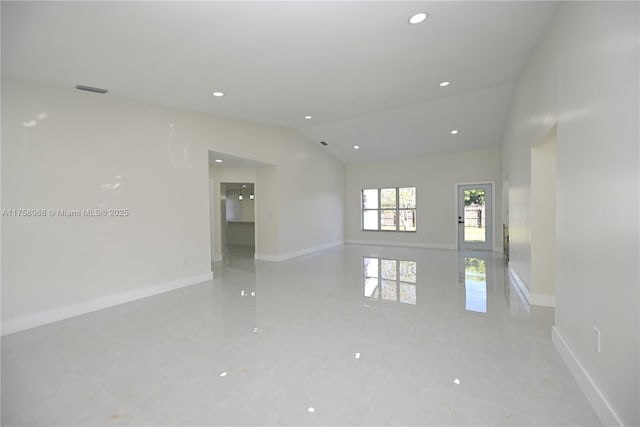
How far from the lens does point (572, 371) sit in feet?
7.16

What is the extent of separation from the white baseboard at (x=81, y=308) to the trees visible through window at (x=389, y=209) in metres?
6.53

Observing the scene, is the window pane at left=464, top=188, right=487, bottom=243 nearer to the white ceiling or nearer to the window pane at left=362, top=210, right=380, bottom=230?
the window pane at left=362, top=210, right=380, bottom=230

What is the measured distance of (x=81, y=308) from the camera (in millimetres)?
3619

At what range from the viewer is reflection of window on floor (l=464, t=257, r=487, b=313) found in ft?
12.2

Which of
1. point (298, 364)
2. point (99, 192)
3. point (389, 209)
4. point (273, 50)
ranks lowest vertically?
point (298, 364)

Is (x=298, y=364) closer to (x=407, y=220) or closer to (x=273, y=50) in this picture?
(x=273, y=50)

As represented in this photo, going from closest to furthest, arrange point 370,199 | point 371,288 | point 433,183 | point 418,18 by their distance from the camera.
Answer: point 418,18
point 371,288
point 433,183
point 370,199

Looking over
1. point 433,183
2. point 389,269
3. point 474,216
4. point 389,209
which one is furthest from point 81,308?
point 474,216

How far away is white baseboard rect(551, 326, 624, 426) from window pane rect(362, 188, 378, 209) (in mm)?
7547

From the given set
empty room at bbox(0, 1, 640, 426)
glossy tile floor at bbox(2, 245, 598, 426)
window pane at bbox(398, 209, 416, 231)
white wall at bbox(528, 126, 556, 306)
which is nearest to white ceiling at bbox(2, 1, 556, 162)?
empty room at bbox(0, 1, 640, 426)

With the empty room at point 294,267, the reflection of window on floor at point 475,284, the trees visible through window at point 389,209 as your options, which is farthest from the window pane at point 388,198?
the empty room at point 294,267

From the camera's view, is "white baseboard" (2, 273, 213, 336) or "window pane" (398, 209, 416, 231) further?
"window pane" (398, 209, 416, 231)

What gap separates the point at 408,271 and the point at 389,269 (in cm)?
38

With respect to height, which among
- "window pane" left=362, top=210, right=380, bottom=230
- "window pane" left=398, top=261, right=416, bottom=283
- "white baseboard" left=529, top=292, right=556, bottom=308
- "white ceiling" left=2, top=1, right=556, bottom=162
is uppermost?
"white ceiling" left=2, top=1, right=556, bottom=162
